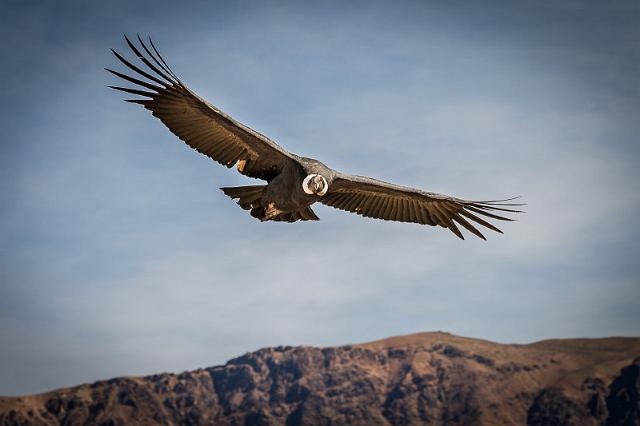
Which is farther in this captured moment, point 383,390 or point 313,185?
point 383,390

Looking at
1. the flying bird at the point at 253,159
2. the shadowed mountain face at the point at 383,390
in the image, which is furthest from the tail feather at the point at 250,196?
the shadowed mountain face at the point at 383,390

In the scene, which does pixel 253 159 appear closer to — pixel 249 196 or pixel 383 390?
pixel 249 196

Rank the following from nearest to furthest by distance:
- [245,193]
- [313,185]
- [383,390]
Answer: [313,185] < [245,193] < [383,390]

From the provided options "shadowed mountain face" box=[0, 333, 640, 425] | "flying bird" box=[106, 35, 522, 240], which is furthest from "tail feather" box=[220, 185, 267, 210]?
"shadowed mountain face" box=[0, 333, 640, 425]

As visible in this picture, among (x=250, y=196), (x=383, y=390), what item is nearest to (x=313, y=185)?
(x=250, y=196)

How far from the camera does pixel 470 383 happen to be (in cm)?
12431

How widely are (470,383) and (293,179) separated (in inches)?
4433

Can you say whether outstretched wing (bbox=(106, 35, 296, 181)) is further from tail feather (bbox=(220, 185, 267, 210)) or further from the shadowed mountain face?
the shadowed mountain face

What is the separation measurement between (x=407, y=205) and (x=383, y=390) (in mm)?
111437

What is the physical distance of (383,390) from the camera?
129 meters

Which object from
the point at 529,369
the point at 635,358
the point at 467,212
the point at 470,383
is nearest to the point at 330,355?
the point at 470,383

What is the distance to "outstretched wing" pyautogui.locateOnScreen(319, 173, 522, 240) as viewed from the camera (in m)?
20.3

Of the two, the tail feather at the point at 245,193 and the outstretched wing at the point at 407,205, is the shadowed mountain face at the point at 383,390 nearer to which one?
the outstretched wing at the point at 407,205

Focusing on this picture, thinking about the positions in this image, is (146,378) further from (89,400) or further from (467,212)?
(467,212)
